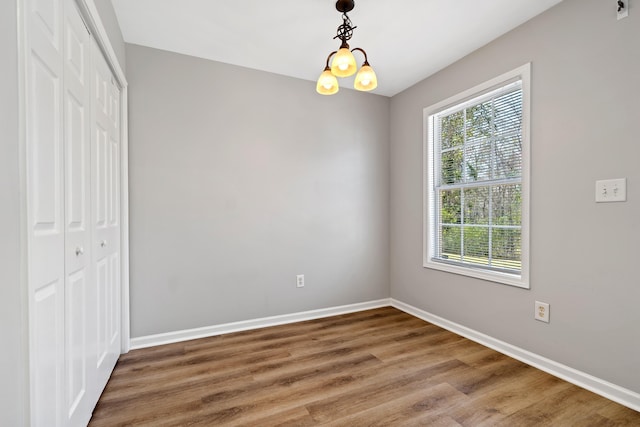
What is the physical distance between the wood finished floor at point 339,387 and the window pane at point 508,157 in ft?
4.75

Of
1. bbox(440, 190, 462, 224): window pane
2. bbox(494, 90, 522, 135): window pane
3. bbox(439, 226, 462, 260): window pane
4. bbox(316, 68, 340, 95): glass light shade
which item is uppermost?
bbox(316, 68, 340, 95): glass light shade

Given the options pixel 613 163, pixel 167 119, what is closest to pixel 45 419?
pixel 167 119

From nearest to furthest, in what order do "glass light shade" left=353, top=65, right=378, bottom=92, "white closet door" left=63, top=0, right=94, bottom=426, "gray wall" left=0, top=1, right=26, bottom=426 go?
1. "gray wall" left=0, top=1, right=26, bottom=426
2. "white closet door" left=63, top=0, right=94, bottom=426
3. "glass light shade" left=353, top=65, right=378, bottom=92

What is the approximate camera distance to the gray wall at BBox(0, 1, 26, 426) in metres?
0.84

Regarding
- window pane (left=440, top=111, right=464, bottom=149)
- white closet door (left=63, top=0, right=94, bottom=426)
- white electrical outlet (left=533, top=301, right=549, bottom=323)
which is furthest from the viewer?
window pane (left=440, top=111, right=464, bottom=149)

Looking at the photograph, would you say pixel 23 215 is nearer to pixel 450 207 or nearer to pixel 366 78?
pixel 366 78

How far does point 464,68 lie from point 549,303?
81.6 inches

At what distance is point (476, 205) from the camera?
2688 mm

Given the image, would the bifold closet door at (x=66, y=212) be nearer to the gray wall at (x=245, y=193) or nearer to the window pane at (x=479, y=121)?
the gray wall at (x=245, y=193)

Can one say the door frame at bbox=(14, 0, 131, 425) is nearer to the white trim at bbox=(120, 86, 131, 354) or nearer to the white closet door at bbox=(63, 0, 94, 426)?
the white trim at bbox=(120, 86, 131, 354)

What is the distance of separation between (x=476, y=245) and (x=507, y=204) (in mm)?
470

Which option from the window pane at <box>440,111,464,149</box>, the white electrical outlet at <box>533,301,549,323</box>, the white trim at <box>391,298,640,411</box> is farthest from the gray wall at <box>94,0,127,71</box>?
the white trim at <box>391,298,640,411</box>

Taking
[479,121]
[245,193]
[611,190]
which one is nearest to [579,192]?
[611,190]

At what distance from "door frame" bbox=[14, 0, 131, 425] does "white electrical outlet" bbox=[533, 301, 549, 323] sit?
9.12 feet
